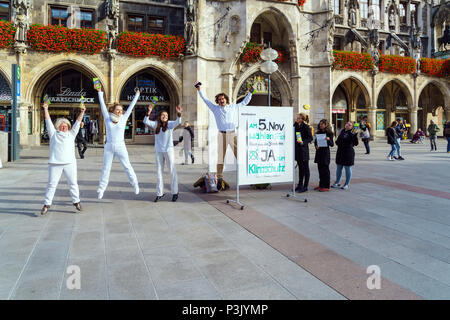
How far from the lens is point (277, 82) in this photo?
24297mm

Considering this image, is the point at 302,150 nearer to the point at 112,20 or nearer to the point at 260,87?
the point at 112,20

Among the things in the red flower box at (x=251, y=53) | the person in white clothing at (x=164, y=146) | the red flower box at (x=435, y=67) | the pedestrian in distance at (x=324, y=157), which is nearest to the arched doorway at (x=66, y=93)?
the red flower box at (x=251, y=53)

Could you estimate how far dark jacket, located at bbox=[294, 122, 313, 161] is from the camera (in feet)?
25.5

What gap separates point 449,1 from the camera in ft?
110

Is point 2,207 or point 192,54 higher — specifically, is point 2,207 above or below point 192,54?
below

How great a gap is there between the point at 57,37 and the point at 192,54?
7.69 m

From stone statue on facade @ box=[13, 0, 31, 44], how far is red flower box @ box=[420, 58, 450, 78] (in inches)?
1204

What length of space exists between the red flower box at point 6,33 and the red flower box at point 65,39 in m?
0.79

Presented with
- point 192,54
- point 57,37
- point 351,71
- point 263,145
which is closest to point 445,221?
point 263,145

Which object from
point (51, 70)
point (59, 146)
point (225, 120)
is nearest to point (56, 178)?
point (59, 146)

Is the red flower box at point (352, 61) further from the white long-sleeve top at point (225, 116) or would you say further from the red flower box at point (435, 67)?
the white long-sleeve top at point (225, 116)

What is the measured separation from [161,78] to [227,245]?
20347 mm
